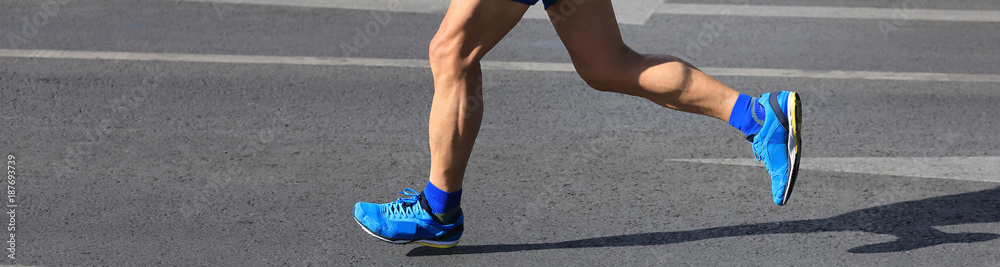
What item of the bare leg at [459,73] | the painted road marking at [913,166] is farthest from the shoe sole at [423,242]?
the painted road marking at [913,166]

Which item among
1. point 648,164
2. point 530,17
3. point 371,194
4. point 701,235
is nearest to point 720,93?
point 701,235

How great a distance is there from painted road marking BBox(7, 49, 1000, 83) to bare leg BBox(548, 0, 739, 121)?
2.34m

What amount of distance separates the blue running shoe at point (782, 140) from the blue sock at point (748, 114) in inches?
0.5

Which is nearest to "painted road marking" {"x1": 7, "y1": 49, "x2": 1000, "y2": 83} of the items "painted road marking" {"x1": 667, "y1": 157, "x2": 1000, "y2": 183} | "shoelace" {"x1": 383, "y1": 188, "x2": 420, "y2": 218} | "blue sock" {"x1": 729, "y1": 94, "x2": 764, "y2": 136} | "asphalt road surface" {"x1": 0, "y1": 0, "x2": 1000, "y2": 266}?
"asphalt road surface" {"x1": 0, "y1": 0, "x2": 1000, "y2": 266}

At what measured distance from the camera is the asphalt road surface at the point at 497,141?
3.65 meters

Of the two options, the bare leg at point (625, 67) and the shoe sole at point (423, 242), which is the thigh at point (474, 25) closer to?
the bare leg at point (625, 67)

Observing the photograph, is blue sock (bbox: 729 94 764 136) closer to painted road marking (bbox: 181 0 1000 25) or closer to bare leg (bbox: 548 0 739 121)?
bare leg (bbox: 548 0 739 121)

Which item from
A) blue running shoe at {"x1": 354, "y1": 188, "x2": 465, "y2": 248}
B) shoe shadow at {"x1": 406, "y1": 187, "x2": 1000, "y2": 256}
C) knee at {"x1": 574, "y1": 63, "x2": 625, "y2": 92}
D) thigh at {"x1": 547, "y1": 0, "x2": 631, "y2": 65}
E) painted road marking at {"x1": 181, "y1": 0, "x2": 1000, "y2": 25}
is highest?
thigh at {"x1": 547, "y1": 0, "x2": 631, "y2": 65}

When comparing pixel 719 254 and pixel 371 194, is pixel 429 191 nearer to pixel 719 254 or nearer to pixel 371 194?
pixel 371 194

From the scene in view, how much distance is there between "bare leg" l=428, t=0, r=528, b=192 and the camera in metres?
3.25

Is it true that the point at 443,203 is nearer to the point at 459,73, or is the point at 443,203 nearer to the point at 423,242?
the point at 423,242

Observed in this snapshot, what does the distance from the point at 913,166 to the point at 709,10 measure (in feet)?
9.89

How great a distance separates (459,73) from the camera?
331 cm

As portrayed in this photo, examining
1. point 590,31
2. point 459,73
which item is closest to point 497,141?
point 590,31
